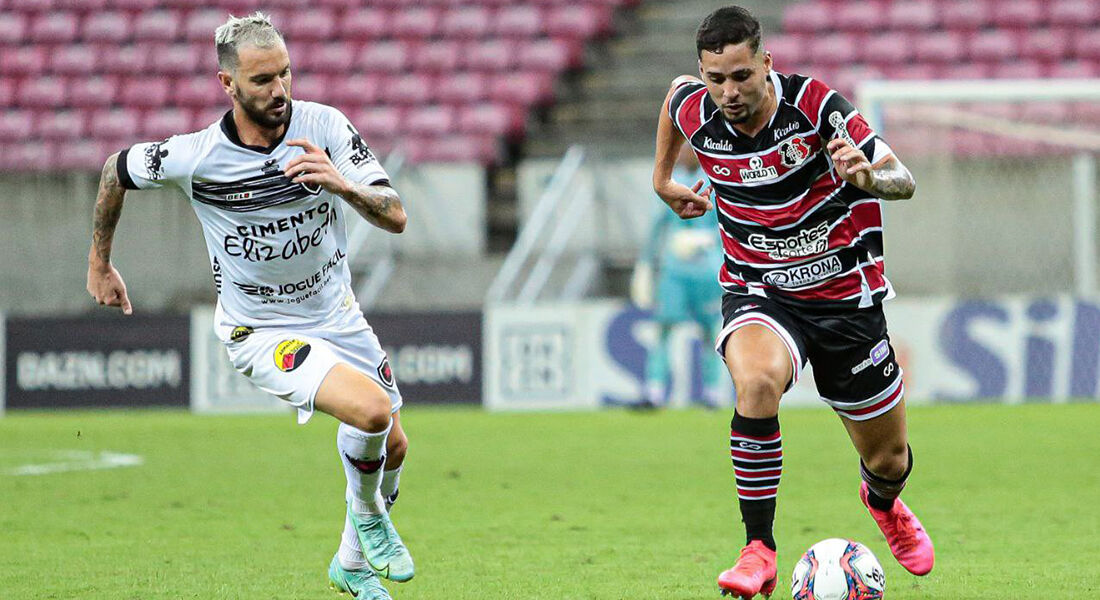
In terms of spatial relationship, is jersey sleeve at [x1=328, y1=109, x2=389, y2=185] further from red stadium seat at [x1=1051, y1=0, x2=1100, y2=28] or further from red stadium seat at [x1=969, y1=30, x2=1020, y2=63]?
red stadium seat at [x1=1051, y1=0, x2=1100, y2=28]

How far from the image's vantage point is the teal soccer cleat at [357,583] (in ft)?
17.1

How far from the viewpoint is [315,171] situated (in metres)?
4.88

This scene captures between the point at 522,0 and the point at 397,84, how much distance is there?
6.26 feet

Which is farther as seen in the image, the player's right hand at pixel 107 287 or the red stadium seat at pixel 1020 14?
the red stadium seat at pixel 1020 14

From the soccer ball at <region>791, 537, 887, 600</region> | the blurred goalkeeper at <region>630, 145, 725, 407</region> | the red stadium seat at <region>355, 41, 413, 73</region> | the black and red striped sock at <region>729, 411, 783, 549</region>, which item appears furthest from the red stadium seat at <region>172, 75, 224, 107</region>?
the soccer ball at <region>791, 537, 887, 600</region>

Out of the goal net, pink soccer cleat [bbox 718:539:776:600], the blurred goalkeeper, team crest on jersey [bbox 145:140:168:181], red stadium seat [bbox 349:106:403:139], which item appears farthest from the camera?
red stadium seat [bbox 349:106:403:139]

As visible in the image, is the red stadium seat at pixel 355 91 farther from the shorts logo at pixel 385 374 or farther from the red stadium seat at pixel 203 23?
the shorts logo at pixel 385 374

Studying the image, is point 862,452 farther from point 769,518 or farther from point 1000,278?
point 1000,278

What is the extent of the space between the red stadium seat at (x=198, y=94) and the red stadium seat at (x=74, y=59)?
1.22 m

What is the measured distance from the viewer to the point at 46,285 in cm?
1662

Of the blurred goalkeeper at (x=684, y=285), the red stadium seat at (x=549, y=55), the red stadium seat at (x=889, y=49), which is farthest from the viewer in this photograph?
the red stadium seat at (x=549, y=55)

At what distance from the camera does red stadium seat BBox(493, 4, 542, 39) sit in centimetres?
1869

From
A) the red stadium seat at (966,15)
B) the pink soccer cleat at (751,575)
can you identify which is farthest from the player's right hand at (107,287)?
the red stadium seat at (966,15)

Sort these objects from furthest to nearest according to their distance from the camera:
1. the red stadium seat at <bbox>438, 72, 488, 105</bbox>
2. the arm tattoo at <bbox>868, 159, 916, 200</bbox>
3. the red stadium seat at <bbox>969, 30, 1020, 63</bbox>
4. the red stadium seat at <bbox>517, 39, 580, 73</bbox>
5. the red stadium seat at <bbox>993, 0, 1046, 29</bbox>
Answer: the red stadium seat at <bbox>517, 39, 580, 73</bbox> → the red stadium seat at <bbox>438, 72, 488, 105</bbox> → the red stadium seat at <bbox>993, 0, 1046, 29</bbox> → the red stadium seat at <bbox>969, 30, 1020, 63</bbox> → the arm tattoo at <bbox>868, 159, 916, 200</bbox>
